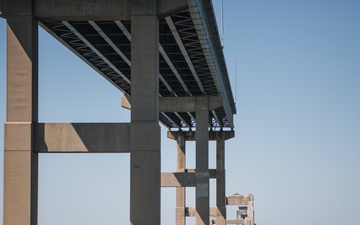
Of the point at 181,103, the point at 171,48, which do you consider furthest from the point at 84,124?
the point at 181,103

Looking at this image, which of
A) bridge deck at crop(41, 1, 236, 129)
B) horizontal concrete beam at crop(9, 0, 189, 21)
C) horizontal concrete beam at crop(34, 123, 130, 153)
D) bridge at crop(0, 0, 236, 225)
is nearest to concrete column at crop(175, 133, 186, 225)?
Answer: bridge deck at crop(41, 1, 236, 129)

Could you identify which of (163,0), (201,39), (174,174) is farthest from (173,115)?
(163,0)

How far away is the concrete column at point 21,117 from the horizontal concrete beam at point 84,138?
1.89 ft

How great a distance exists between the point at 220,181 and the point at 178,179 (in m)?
18.0

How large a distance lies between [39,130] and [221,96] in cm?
3798

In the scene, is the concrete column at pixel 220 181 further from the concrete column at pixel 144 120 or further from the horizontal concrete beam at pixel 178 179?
the concrete column at pixel 144 120

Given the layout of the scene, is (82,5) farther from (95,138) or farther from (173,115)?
(173,115)

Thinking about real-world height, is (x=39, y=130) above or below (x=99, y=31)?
below

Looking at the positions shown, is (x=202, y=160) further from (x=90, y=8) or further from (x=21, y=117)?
(x=21, y=117)

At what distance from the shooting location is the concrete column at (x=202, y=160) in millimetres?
74938

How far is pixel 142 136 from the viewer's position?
3662 centimetres

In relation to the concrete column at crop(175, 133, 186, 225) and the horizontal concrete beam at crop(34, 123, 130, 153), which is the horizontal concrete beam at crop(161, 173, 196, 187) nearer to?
the concrete column at crop(175, 133, 186, 225)

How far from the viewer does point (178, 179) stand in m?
81.6

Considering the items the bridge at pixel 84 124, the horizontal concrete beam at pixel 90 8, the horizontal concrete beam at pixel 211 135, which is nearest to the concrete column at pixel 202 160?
the horizontal concrete beam at pixel 211 135
